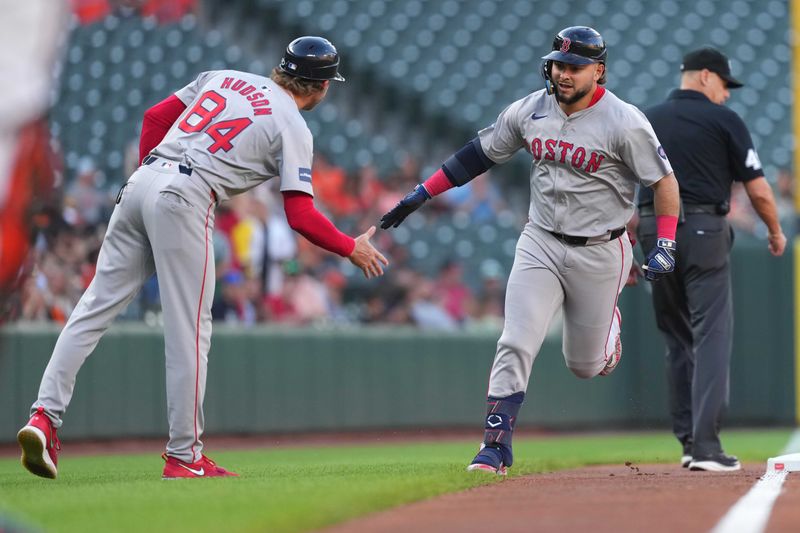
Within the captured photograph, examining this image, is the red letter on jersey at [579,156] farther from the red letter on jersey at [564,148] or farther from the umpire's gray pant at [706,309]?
the umpire's gray pant at [706,309]

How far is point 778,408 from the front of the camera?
34.6 ft

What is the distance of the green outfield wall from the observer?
8805mm

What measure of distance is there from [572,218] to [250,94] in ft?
4.39

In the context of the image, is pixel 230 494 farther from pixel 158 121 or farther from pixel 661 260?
pixel 661 260

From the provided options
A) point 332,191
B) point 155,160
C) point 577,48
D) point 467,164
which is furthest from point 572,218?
point 332,191

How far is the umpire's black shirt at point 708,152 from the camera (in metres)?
5.60

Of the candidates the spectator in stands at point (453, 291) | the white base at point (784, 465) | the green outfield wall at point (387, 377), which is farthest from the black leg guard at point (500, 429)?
the spectator in stands at point (453, 291)

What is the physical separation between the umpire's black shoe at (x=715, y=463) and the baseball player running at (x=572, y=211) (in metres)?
0.73

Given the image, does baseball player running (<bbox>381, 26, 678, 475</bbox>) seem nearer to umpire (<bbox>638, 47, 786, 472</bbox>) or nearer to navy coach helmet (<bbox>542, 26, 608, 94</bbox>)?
navy coach helmet (<bbox>542, 26, 608, 94</bbox>)

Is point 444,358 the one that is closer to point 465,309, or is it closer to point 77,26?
point 465,309

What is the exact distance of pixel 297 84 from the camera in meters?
4.94

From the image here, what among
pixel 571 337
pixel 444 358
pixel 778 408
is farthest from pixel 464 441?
pixel 571 337

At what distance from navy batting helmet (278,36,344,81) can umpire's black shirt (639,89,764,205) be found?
1646 millimetres

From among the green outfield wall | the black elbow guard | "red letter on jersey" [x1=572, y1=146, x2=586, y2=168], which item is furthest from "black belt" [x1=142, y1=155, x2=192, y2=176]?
the green outfield wall
